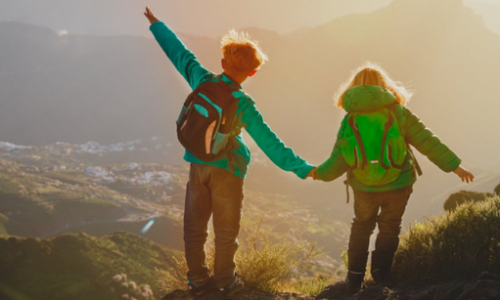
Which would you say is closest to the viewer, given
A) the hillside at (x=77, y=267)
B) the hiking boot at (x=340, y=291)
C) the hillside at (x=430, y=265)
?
the hillside at (x=430, y=265)

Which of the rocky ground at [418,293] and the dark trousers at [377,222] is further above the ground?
the dark trousers at [377,222]

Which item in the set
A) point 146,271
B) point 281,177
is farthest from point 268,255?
point 281,177

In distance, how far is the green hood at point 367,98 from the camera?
8.66ft

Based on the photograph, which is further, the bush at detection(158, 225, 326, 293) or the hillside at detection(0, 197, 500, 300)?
the bush at detection(158, 225, 326, 293)

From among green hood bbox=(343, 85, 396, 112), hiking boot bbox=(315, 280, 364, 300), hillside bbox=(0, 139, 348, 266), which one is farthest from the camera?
hillside bbox=(0, 139, 348, 266)

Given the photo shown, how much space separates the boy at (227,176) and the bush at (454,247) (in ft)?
4.52

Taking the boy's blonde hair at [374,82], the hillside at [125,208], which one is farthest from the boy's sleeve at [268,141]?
the hillside at [125,208]

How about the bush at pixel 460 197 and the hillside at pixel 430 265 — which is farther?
the bush at pixel 460 197

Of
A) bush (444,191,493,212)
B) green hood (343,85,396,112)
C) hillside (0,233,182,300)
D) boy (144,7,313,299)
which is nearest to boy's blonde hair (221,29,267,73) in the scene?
boy (144,7,313,299)

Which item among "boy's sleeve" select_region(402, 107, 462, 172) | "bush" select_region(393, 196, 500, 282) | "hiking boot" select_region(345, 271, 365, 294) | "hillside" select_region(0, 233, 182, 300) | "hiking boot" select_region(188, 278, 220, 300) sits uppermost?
"boy's sleeve" select_region(402, 107, 462, 172)

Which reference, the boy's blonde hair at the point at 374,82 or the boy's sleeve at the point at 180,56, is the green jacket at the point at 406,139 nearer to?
the boy's blonde hair at the point at 374,82

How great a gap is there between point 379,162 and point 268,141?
2.86ft

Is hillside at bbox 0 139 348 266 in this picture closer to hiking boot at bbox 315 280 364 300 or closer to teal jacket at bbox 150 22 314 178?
hiking boot at bbox 315 280 364 300

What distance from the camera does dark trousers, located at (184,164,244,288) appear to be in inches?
99.4
